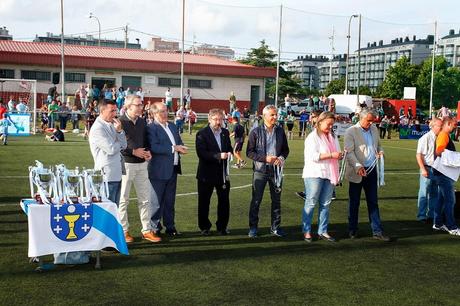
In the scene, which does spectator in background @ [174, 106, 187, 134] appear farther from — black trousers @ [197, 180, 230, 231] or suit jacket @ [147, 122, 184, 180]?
suit jacket @ [147, 122, 184, 180]

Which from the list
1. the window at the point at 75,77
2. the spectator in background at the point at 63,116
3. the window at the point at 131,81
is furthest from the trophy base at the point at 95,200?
the window at the point at 131,81

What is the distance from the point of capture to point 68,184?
6.97 meters

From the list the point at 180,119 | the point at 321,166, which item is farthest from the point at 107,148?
the point at 180,119

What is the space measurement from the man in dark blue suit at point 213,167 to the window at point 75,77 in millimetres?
40469

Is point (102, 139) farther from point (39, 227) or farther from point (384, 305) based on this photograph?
point (384, 305)

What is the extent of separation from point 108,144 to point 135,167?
33.3 inches

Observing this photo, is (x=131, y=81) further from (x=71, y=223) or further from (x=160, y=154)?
(x=71, y=223)

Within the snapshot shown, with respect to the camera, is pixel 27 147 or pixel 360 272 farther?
pixel 27 147

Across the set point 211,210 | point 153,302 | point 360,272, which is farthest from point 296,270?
point 211,210

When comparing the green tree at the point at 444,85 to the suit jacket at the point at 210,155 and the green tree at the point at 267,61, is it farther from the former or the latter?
the suit jacket at the point at 210,155

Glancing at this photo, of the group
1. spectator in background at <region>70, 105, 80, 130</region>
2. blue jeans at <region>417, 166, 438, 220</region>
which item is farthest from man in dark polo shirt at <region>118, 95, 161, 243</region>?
spectator in background at <region>70, 105, 80, 130</region>

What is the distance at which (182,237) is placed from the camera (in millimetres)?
8953

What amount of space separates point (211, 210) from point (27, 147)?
1366 centimetres

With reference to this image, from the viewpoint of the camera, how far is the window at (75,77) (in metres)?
47.4
